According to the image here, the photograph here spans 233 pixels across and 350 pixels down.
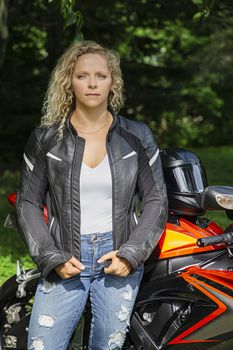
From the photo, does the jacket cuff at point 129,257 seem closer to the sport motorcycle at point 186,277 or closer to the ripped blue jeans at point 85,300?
the ripped blue jeans at point 85,300

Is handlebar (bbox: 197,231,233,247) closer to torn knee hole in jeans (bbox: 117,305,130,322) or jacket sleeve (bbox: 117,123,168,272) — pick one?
jacket sleeve (bbox: 117,123,168,272)

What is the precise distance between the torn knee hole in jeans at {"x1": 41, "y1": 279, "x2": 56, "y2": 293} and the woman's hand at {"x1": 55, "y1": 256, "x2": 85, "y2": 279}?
0.12m

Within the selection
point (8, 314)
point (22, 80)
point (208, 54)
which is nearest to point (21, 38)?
point (22, 80)

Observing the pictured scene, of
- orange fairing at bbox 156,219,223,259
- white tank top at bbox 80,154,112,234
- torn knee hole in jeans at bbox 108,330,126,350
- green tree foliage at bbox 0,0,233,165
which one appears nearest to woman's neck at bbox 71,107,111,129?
white tank top at bbox 80,154,112,234

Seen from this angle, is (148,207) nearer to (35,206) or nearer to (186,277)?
(186,277)

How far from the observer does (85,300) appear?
137 inches

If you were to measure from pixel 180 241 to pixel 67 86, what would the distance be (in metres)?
0.90

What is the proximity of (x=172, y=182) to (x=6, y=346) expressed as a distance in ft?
4.66

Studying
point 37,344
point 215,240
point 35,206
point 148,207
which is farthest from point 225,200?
point 37,344

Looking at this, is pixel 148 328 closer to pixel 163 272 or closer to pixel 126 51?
pixel 163 272

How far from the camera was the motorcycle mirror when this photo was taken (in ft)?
10.6

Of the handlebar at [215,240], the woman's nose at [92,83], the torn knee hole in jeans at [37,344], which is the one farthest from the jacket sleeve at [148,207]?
the torn knee hole in jeans at [37,344]

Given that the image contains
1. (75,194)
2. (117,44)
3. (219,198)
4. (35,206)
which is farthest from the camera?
(117,44)

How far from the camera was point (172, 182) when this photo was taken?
3760 millimetres
